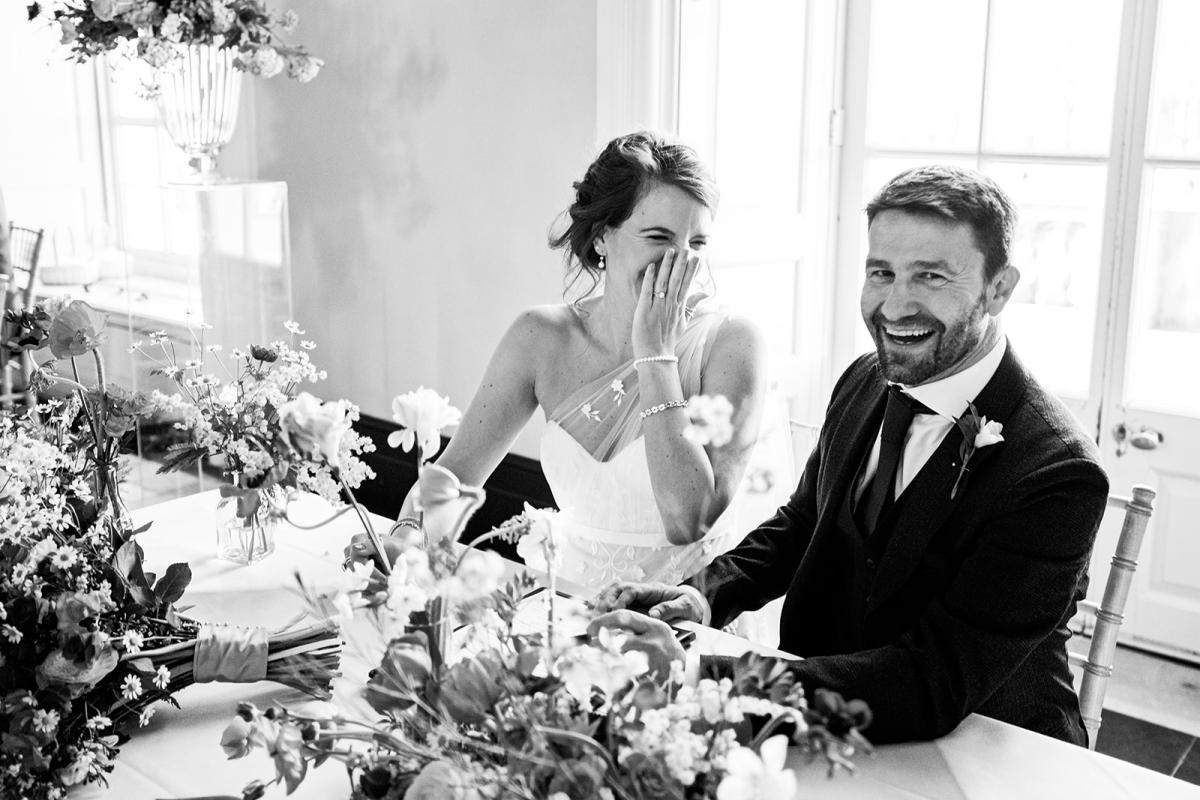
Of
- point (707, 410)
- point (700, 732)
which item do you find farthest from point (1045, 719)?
point (707, 410)

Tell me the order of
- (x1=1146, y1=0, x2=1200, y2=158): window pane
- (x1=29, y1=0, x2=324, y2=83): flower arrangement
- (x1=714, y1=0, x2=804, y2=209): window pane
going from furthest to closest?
(x1=714, y1=0, x2=804, y2=209): window pane
(x1=1146, y1=0, x2=1200, y2=158): window pane
(x1=29, y1=0, x2=324, y2=83): flower arrangement

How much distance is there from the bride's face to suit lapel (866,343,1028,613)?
0.78 meters

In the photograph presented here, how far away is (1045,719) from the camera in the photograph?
1.64 metres

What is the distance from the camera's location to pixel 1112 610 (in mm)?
1709

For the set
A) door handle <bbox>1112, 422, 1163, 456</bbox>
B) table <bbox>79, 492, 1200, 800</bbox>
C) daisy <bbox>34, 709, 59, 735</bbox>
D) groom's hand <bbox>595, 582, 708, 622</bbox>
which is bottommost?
door handle <bbox>1112, 422, 1163, 456</bbox>

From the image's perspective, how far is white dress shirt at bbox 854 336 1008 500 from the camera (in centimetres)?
168

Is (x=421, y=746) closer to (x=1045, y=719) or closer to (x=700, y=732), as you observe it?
(x=700, y=732)

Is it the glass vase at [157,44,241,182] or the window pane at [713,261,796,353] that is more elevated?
the glass vase at [157,44,241,182]

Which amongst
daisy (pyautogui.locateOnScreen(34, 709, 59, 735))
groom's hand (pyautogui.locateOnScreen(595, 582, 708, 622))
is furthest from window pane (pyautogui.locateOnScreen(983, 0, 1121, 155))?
daisy (pyautogui.locateOnScreen(34, 709, 59, 735))

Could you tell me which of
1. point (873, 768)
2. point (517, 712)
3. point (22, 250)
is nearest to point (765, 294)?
point (873, 768)

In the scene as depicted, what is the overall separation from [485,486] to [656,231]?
1319 mm

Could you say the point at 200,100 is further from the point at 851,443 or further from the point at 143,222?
the point at 851,443

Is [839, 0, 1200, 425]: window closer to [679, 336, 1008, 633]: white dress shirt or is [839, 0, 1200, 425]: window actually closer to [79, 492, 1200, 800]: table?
[679, 336, 1008, 633]: white dress shirt

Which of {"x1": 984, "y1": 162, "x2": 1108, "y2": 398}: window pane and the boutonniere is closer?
the boutonniere
